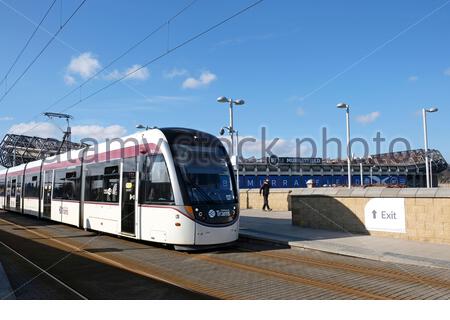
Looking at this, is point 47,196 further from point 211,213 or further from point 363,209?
point 363,209

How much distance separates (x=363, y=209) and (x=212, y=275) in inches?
280

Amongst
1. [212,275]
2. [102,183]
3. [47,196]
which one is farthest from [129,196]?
[47,196]

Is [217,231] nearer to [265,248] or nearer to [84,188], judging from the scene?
[265,248]

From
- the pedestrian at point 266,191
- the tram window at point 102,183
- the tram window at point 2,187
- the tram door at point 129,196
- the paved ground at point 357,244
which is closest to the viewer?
the paved ground at point 357,244

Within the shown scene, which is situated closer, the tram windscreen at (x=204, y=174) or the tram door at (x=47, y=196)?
the tram windscreen at (x=204, y=174)

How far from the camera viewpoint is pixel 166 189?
468 inches

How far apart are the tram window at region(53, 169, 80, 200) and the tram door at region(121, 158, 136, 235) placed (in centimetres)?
472

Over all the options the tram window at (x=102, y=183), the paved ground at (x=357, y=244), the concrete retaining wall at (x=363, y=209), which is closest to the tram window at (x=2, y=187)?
the tram window at (x=102, y=183)

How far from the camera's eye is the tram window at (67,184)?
701 inches

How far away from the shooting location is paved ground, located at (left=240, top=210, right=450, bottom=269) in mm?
10086

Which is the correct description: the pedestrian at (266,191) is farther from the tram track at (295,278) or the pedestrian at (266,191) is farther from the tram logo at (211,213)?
the tram track at (295,278)

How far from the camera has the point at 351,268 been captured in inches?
371

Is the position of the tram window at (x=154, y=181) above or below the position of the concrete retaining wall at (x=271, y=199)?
above
